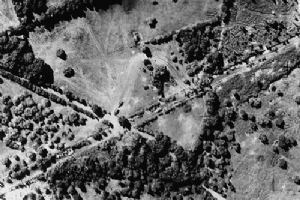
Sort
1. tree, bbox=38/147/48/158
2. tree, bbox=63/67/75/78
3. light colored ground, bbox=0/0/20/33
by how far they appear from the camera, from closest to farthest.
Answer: tree, bbox=38/147/48/158, tree, bbox=63/67/75/78, light colored ground, bbox=0/0/20/33

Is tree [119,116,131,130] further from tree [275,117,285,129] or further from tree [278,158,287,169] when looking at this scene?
tree [278,158,287,169]

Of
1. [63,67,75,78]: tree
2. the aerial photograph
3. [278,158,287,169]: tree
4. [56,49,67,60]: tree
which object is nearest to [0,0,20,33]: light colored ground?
the aerial photograph

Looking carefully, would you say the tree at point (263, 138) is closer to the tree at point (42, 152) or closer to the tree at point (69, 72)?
the tree at point (69, 72)

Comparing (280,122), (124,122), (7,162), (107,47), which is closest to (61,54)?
(107,47)

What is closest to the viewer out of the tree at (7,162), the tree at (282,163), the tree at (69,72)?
the tree at (282,163)

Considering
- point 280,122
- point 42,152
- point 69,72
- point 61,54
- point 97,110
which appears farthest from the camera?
point 61,54

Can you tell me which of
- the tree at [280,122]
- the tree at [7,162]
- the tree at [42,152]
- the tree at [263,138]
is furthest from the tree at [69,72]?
the tree at [280,122]

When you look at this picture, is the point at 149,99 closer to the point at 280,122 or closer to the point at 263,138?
the point at 263,138

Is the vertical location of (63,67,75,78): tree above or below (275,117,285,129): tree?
above

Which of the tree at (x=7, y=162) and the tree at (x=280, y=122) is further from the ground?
the tree at (x=7, y=162)
